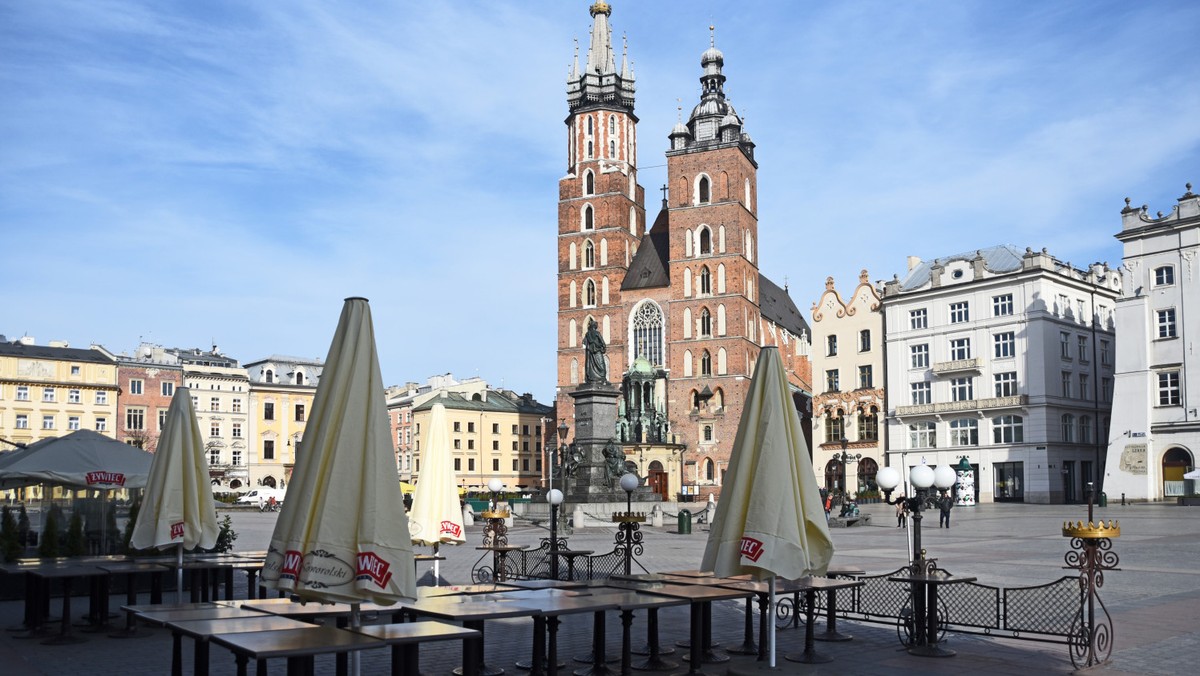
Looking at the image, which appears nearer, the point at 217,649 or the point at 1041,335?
the point at 217,649

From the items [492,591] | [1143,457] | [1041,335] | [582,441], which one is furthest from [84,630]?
[1041,335]

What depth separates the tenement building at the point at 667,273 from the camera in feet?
225

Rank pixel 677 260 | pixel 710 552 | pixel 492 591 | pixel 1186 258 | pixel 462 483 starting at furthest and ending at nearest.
Answer: pixel 462 483, pixel 677 260, pixel 1186 258, pixel 492 591, pixel 710 552

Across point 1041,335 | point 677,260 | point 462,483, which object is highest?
point 677,260

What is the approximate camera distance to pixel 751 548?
8188 mm

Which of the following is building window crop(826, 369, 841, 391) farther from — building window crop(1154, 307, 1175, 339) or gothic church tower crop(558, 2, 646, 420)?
building window crop(1154, 307, 1175, 339)

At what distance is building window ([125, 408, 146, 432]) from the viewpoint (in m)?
78.4

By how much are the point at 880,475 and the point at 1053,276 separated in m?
46.6

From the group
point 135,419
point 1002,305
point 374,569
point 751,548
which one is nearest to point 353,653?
point 374,569

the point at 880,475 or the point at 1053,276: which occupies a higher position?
the point at 1053,276

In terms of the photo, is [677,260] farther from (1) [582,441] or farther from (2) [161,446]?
(2) [161,446]

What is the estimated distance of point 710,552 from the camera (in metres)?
8.57

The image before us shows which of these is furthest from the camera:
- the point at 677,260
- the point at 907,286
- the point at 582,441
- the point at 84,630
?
the point at 677,260

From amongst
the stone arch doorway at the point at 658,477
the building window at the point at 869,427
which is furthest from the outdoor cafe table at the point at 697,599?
the stone arch doorway at the point at 658,477
